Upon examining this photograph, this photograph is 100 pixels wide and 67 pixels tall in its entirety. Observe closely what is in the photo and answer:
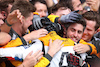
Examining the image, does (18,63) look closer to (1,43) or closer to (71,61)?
(1,43)

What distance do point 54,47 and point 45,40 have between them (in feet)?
0.49

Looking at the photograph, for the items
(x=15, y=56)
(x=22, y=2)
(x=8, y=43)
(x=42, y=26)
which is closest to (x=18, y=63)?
(x=15, y=56)

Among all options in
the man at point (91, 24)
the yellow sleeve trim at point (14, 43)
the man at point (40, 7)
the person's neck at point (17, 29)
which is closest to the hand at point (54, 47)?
the yellow sleeve trim at point (14, 43)

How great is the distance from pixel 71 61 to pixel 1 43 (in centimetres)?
75

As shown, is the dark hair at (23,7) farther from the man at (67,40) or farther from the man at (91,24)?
the man at (91,24)

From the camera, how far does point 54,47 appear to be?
1259 mm

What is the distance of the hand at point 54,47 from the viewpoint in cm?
122

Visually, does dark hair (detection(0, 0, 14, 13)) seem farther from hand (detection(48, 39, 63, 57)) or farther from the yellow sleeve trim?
hand (detection(48, 39, 63, 57))

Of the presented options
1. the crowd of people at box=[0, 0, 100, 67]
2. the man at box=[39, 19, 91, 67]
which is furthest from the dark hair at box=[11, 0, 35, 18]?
the man at box=[39, 19, 91, 67]

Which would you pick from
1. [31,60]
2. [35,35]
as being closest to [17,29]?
[35,35]

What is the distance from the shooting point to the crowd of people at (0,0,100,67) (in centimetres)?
117

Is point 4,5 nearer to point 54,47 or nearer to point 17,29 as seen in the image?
point 17,29

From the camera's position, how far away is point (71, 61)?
4.09ft

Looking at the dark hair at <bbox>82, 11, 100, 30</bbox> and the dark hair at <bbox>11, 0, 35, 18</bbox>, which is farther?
the dark hair at <bbox>82, 11, 100, 30</bbox>
